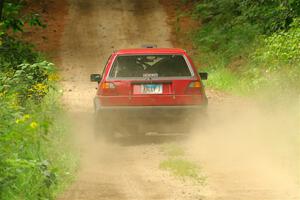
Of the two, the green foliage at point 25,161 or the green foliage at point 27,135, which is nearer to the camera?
the green foliage at point 25,161

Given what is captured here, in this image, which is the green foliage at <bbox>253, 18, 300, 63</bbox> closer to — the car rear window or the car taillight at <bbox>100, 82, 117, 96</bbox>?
the car rear window

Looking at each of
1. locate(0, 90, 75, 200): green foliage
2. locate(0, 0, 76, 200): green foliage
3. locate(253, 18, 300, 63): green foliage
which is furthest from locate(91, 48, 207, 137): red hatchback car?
locate(253, 18, 300, 63): green foliage

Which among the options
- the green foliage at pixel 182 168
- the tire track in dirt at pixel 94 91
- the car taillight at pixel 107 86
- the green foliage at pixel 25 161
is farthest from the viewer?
the car taillight at pixel 107 86

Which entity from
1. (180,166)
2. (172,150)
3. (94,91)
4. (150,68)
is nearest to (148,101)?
(150,68)

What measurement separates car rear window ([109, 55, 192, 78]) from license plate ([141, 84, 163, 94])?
0.58ft

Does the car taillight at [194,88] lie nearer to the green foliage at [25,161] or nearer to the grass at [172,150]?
the grass at [172,150]

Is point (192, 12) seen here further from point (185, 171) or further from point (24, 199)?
point (24, 199)

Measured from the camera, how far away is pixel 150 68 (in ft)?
43.7

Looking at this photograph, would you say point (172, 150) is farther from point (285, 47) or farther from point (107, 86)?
point (285, 47)

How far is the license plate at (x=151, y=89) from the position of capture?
12938 millimetres

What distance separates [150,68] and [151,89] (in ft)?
1.74

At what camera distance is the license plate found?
12.9m

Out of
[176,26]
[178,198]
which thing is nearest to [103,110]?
[178,198]

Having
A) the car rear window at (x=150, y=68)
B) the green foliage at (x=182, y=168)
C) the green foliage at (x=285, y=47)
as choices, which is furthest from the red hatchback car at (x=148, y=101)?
the green foliage at (x=285, y=47)
